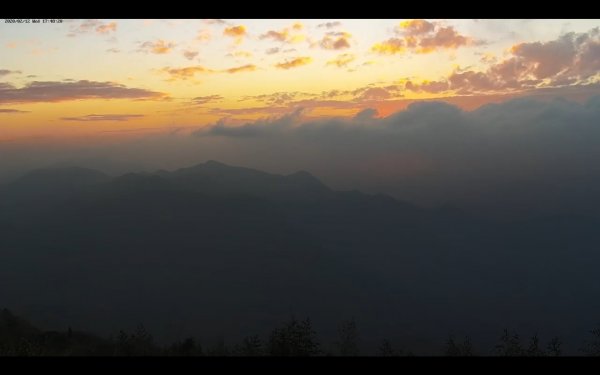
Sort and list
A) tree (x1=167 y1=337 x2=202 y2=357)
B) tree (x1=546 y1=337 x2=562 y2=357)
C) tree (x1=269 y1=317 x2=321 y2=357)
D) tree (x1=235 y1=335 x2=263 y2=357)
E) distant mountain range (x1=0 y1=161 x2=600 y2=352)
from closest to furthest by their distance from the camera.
A: tree (x1=167 y1=337 x2=202 y2=357)
tree (x1=235 y1=335 x2=263 y2=357)
tree (x1=269 y1=317 x2=321 y2=357)
tree (x1=546 y1=337 x2=562 y2=357)
distant mountain range (x1=0 y1=161 x2=600 y2=352)

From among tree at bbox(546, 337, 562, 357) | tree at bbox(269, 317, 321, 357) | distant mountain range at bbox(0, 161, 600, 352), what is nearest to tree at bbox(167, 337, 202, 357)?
tree at bbox(269, 317, 321, 357)

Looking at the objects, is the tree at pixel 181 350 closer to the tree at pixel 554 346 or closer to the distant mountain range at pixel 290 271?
the tree at pixel 554 346

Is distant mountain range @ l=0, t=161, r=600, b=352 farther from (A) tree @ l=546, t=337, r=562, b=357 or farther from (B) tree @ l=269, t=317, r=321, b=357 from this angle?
(A) tree @ l=546, t=337, r=562, b=357

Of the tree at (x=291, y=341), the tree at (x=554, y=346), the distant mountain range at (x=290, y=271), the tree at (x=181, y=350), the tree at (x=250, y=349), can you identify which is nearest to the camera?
the tree at (x=181, y=350)

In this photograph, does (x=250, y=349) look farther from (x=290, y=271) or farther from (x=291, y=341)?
(x=290, y=271)

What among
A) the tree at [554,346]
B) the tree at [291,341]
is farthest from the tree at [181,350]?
the tree at [554,346]

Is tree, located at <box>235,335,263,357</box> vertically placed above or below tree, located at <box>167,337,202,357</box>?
below

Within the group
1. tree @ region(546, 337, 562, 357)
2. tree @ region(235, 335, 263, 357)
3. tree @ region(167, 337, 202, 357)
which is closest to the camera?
tree @ region(167, 337, 202, 357)

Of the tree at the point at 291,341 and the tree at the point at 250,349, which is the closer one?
the tree at the point at 250,349
